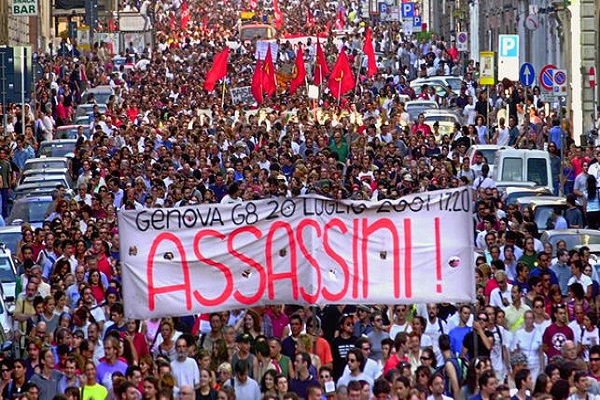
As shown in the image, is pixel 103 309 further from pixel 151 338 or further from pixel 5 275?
pixel 5 275

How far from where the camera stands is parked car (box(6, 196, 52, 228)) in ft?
103

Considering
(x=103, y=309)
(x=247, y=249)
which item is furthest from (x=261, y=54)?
(x=247, y=249)

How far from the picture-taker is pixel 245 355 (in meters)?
18.1

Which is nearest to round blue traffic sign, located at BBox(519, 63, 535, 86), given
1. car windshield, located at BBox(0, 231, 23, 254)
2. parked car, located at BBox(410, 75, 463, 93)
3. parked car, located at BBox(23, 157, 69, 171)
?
parked car, located at BBox(23, 157, 69, 171)

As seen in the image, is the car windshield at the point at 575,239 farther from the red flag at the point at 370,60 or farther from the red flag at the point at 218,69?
the red flag at the point at 370,60

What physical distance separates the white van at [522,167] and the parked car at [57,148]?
29.1 ft

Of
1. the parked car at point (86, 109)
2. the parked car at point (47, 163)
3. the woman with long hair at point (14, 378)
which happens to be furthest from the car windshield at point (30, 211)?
the parked car at point (86, 109)

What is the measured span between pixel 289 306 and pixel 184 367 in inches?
118

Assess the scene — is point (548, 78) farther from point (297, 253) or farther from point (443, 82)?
point (297, 253)

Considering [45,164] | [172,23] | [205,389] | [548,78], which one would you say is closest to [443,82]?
[548,78]

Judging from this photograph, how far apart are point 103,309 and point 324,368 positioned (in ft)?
13.3

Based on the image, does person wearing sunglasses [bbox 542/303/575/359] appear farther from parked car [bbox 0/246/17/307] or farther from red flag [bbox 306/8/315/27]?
red flag [bbox 306/8/315/27]

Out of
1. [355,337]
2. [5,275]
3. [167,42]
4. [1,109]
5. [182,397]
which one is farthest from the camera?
[167,42]

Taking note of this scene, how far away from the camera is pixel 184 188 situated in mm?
30094
